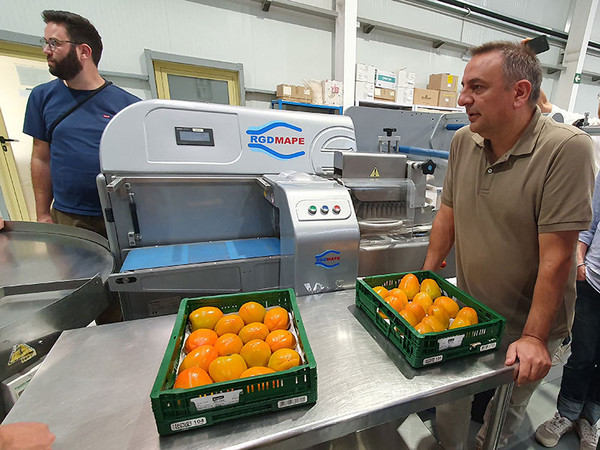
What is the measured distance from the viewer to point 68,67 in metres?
1.55

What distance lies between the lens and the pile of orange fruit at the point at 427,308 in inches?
31.5

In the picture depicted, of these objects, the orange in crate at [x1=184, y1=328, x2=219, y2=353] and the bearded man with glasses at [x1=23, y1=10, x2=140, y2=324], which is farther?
the bearded man with glasses at [x1=23, y1=10, x2=140, y2=324]

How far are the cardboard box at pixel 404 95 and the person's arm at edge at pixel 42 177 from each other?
4.55 m

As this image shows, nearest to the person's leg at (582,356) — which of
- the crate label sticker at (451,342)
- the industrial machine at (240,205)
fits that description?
the industrial machine at (240,205)

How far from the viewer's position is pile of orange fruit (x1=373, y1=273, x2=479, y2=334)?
799mm

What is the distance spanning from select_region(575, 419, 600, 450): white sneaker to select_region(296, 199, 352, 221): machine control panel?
1788 millimetres

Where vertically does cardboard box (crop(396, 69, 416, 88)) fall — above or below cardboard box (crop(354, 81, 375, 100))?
above

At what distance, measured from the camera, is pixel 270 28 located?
409 centimetres

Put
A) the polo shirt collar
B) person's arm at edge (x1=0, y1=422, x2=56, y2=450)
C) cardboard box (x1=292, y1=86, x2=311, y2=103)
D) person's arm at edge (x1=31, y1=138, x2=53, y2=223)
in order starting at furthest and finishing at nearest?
cardboard box (x1=292, y1=86, x2=311, y2=103) → person's arm at edge (x1=31, y1=138, x2=53, y2=223) → the polo shirt collar → person's arm at edge (x1=0, y1=422, x2=56, y2=450)

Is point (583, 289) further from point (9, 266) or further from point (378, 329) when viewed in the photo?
point (9, 266)

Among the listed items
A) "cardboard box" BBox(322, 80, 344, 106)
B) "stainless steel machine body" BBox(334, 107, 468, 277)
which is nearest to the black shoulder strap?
"stainless steel machine body" BBox(334, 107, 468, 277)

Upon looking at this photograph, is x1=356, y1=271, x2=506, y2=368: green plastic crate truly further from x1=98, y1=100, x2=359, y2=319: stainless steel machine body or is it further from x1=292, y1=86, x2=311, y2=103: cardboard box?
x1=292, y1=86, x2=311, y2=103: cardboard box

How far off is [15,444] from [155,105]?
1.24 m

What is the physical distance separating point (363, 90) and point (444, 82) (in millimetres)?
1652
